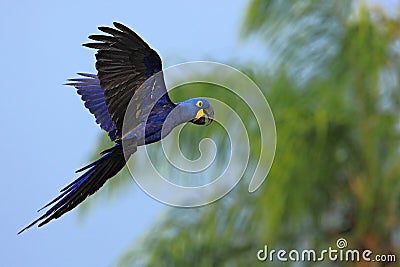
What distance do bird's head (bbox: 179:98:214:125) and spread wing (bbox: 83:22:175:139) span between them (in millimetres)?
23

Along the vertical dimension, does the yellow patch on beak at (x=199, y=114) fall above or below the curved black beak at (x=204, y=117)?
above

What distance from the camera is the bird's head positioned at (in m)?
1.05

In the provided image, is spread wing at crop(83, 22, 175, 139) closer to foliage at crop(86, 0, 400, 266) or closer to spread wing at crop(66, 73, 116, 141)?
spread wing at crop(66, 73, 116, 141)

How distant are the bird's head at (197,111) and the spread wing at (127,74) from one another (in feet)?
0.08

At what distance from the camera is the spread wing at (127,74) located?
103 centimetres

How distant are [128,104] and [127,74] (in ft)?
0.13

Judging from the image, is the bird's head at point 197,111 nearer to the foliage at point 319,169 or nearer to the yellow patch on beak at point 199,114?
the yellow patch on beak at point 199,114

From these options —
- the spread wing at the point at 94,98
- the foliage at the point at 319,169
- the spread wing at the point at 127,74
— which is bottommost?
the foliage at the point at 319,169

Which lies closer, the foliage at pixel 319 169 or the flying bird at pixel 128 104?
the flying bird at pixel 128 104

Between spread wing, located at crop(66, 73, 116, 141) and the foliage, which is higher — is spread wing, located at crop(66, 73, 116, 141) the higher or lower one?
the higher one

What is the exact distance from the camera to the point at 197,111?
3.46 ft

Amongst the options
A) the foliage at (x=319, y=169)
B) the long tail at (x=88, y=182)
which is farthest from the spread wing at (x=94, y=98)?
the foliage at (x=319, y=169)

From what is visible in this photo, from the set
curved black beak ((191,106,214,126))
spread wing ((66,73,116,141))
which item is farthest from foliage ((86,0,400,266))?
curved black beak ((191,106,214,126))

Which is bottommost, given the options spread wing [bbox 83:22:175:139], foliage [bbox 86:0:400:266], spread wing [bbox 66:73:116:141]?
foliage [bbox 86:0:400:266]
